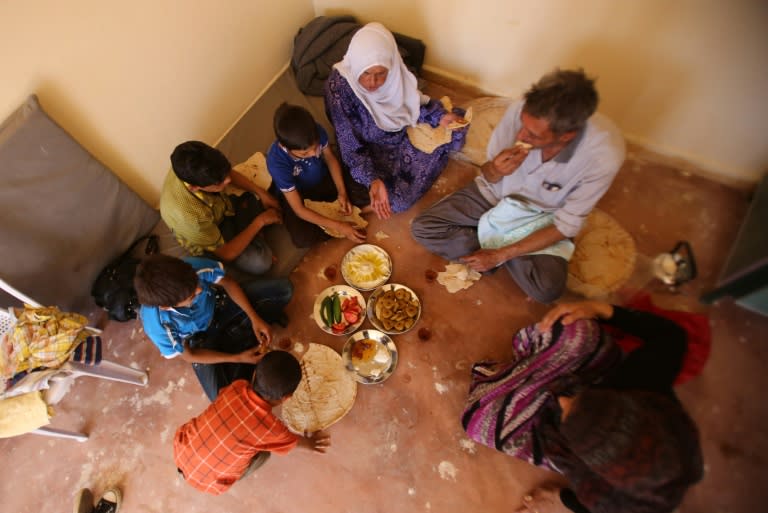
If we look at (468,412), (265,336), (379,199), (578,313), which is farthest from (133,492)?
(578,313)

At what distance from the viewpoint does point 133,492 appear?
2176 millimetres

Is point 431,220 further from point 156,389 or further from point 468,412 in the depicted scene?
point 156,389

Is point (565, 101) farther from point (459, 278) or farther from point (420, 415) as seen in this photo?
point (420, 415)

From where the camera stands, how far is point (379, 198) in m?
2.54

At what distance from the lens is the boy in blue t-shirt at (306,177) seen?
202 cm

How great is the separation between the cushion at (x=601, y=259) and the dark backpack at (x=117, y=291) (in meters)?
2.59

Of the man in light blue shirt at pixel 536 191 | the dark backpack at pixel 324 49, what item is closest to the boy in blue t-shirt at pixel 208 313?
the man in light blue shirt at pixel 536 191

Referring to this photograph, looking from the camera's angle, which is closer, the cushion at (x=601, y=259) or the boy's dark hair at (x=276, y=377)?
the boy's dark hair at (x=276, y=377)

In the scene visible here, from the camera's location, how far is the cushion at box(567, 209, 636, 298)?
235cm

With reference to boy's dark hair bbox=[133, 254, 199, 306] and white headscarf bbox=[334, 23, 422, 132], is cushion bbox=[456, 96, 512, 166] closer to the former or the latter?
white headscarf bbox=[334, 23, 422, 132]

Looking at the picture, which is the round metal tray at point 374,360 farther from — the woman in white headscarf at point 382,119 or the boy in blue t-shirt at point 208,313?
the woman in white headscarf at point 382,119

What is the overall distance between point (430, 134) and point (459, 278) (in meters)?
0.98

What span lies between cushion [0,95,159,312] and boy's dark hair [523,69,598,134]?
227 cm

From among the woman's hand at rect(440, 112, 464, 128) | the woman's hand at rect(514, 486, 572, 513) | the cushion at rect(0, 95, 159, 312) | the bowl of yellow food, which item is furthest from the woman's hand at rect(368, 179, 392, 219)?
the woman's hand at rect(514, 486, 572, 513)
